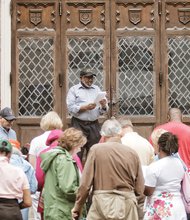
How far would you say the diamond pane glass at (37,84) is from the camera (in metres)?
16.7

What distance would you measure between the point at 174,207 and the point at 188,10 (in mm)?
5724

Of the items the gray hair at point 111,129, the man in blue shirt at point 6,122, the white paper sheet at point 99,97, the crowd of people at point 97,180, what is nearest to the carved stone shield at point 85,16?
the white paper sheet at point 99,97

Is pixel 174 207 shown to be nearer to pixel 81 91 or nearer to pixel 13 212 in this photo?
pixel 13 212

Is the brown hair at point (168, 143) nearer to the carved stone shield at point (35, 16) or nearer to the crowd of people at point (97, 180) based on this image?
the crowd of people at point (97, 180)

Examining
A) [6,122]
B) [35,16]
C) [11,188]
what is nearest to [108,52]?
[35,16]

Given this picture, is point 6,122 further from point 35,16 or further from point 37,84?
point 35,16

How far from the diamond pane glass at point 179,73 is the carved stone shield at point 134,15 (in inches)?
23.2

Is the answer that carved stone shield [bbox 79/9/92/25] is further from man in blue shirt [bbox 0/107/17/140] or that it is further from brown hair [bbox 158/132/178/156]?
brown hair [bbox 158/132/178/156]

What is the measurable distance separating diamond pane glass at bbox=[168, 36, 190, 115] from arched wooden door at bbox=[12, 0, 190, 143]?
16 mm

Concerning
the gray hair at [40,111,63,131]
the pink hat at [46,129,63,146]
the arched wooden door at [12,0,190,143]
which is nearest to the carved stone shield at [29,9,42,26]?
the arched wooden door at [12,0,190,143]

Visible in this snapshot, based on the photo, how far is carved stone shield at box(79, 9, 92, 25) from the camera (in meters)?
16.8

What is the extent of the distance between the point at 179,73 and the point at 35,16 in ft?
7.92

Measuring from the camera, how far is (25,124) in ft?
54.5

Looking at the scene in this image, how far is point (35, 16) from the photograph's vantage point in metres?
16.8
